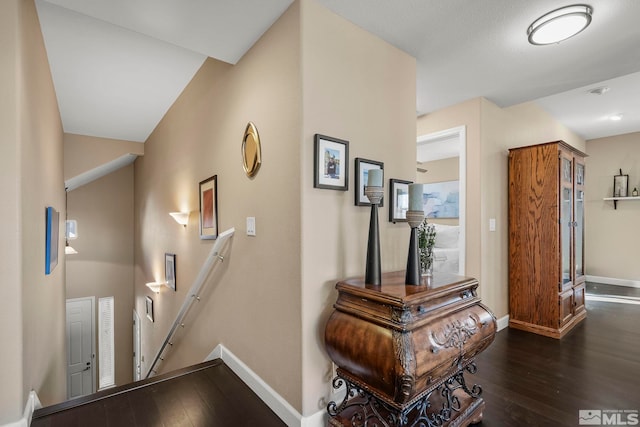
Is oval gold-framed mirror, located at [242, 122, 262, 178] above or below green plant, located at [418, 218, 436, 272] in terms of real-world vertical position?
above

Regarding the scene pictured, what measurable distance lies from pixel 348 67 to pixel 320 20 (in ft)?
0.97

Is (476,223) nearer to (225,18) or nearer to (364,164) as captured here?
(364,164)

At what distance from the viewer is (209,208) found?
109 inches

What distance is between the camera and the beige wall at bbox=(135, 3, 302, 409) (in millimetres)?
1750

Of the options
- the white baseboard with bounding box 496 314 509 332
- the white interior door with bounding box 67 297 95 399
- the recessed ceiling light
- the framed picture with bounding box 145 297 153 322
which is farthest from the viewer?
the white interior door with bounding box 67 297 95 399

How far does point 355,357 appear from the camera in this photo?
148 cm

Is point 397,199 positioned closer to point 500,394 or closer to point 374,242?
point 374,242

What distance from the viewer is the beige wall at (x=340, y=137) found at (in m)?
1.69

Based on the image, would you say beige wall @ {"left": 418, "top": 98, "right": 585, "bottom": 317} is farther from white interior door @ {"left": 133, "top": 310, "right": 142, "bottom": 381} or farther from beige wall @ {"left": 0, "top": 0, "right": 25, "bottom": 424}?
white interior door @ {"left": 133, "top": 310, "right": 142, "bottom": 381}

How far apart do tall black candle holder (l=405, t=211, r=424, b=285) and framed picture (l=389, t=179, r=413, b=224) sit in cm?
50

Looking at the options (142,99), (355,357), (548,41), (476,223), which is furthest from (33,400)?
(548,41)

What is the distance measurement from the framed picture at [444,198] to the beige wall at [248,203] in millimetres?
4246

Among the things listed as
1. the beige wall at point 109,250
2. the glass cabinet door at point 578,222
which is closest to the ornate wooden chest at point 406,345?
the glass cabinet door at point 578,222

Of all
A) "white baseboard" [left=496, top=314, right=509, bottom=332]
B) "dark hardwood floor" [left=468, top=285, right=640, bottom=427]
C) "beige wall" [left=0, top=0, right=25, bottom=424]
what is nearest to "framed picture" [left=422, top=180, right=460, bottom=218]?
"white baseboard" [left=496, top=314, right=509, bottom=332]
